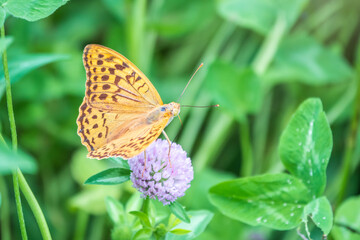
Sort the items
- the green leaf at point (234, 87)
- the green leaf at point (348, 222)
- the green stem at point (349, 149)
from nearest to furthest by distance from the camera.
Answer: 1. the green leaf at point (348, 222)
2. the green stem at point (349, 149)
3. the green leaf at point (234, 87)

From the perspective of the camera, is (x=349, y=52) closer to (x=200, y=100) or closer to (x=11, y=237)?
(x=200, y=100)

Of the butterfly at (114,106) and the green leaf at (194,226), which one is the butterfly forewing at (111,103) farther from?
the green leaf at (194,226)

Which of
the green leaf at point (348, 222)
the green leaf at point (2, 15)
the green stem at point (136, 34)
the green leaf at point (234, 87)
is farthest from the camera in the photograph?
the green stem at point (136, 34)

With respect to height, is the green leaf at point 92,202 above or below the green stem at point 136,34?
below

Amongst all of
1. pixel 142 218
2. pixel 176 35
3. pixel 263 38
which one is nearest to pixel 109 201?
pixel 142 218

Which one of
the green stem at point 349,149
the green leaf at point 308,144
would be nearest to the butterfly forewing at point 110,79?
the green leaf at point 308,144

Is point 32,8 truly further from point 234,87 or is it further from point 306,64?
point 306,64

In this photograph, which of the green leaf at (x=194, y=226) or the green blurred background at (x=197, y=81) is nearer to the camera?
the green leaf at (x=194, y=226)

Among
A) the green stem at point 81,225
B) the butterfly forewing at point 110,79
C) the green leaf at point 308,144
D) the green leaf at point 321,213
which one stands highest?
the butterfly forewing at point 110,79
